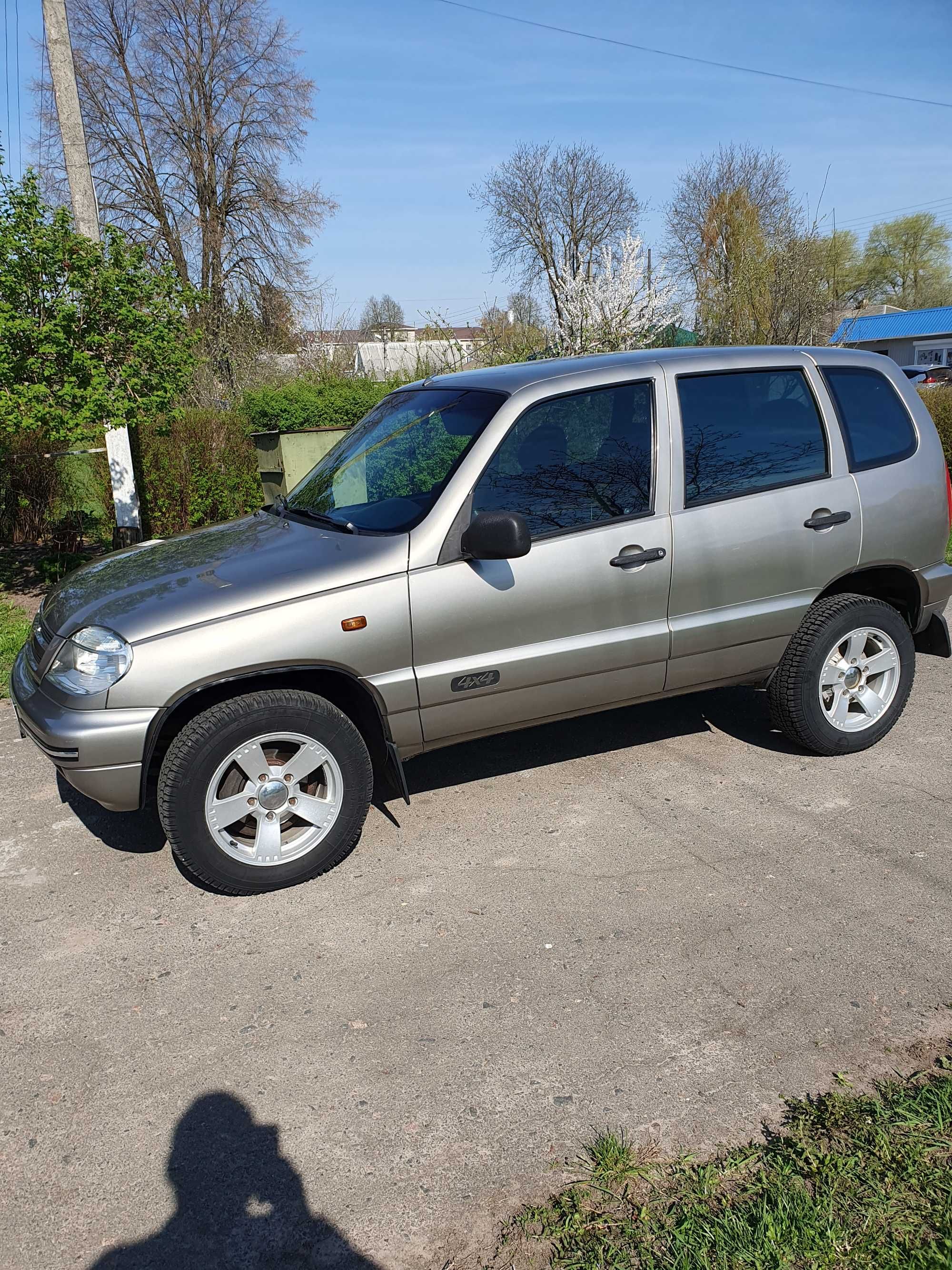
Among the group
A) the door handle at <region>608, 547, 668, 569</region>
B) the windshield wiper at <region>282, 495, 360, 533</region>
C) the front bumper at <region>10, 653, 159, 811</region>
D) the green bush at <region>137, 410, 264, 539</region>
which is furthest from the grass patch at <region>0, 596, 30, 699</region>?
the door handle at <region>608, 547, 668, 569</region>

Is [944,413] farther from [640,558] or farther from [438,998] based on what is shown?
[438,998]

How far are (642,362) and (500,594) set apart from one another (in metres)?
1.38

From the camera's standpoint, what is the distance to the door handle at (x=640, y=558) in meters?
4.16

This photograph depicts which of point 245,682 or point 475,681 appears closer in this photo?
point 245,682

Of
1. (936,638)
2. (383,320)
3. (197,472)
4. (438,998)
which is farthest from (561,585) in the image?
(383,320)

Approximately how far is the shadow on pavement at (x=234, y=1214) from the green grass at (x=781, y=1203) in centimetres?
46

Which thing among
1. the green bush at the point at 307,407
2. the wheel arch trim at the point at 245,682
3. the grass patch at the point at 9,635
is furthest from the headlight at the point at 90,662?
the green bush at the point at 307,407

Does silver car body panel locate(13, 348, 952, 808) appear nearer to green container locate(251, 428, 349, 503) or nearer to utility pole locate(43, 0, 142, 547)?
utility pole locate(43, 0, 142, 547)

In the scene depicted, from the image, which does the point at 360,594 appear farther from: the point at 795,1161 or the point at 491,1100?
the point at 795,1161

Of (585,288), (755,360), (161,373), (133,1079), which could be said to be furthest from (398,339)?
(133,1079)

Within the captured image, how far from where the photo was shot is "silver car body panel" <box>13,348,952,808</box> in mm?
3590

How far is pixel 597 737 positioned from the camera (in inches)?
211

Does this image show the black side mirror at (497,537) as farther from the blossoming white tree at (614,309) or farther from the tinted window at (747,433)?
the blossoming white tree at (614,309)

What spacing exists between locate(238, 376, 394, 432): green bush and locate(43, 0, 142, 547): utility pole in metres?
1.77
